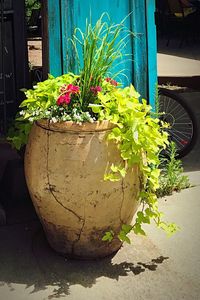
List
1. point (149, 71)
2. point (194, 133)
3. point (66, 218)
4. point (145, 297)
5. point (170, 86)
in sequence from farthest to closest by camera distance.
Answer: point (170, 86), point (194, 133), point (149, 71), point (66, 218), point (145, 297)

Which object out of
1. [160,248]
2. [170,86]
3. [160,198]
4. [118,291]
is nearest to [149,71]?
[160,198]

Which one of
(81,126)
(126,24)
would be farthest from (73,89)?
(126,24)

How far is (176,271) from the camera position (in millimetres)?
4031

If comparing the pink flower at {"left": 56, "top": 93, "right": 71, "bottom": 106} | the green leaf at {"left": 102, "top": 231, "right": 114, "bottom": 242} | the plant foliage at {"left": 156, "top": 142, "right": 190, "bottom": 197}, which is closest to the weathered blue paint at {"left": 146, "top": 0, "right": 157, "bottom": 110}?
the plant foliage at {"left": 156, "top": 142, "right": 190, "bottom": 197}

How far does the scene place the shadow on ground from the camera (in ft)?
12.8

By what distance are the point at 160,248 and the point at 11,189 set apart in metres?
1.56

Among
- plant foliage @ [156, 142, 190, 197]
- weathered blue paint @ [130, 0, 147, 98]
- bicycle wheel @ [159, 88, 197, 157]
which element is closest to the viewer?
weathered blue paint @ [130, 0, 147, 98]

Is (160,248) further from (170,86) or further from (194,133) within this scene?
(170,86)

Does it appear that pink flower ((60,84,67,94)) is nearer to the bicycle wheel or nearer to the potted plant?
the potted plant

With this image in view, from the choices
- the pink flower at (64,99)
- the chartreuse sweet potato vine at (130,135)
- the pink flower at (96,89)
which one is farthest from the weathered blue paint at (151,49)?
the pink flower at (64,99)

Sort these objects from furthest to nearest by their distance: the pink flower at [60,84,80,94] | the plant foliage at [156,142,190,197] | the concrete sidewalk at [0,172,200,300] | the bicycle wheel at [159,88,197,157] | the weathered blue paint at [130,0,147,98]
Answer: the bicycle wheel at [159,88,197,157] → the plant foliage at [156,142,190,197] → the weathered blue paint at [130,0,147,98] → the pink flower at [60,84,80,94] → the concrete sidewalk at [0,172,200,300]

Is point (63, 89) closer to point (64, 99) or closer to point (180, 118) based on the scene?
point (64, 99)

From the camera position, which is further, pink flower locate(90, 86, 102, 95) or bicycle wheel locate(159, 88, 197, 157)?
bicycle wheel locate(159, 88, 197, 157)

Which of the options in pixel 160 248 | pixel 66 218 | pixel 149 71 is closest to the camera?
pixel 66 218
